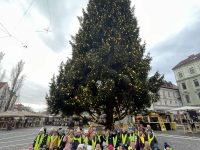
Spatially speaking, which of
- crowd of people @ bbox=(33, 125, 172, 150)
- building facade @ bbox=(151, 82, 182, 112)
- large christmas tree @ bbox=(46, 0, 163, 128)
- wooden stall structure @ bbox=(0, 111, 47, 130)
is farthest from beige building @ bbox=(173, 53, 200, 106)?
crowd of people @ bbox=(33, 125, 172, 150)

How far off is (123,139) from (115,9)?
1165 cm

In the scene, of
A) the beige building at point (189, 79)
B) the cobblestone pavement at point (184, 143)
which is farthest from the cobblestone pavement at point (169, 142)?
the beige building at point (189, 79)

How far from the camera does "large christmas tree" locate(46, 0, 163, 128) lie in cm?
1209

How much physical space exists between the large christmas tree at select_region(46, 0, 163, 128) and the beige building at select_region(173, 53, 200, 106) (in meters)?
34.5

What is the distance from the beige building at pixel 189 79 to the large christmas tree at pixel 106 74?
34476 millimetres

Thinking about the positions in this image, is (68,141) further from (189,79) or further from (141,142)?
(189,79)

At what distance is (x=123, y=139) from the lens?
9398mm

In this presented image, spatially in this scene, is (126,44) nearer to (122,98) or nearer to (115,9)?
(115,9)

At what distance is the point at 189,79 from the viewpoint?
4453 cm

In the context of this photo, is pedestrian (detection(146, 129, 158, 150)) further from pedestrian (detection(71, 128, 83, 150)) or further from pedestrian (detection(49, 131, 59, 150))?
pedestrian (detection(49, 131, 59, 150))

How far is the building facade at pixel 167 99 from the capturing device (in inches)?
1809

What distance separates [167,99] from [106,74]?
139 feet

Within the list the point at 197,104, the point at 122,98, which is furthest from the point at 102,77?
the point at 197,104

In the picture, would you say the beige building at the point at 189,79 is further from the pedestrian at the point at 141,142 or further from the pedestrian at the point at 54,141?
the pedestrian at the point at 54,141
